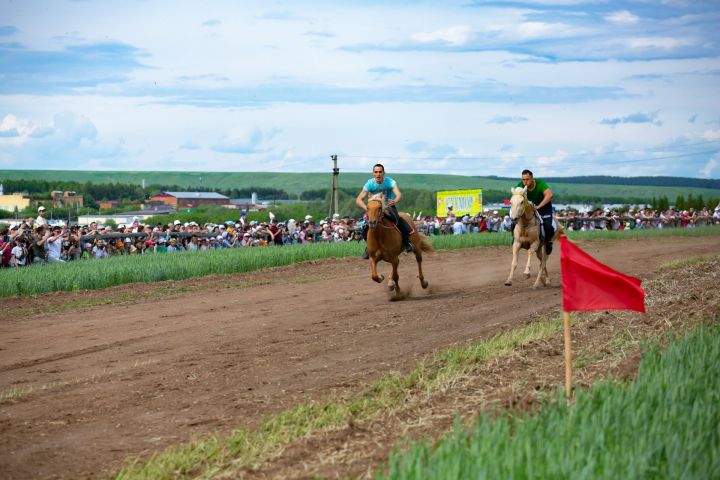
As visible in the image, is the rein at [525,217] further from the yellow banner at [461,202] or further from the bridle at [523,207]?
the yellow banner at [461,202]

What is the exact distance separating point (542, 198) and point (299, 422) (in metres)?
14.3

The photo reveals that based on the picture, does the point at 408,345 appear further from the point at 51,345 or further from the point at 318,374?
the point at 51,345

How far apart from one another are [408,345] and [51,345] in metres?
5.58

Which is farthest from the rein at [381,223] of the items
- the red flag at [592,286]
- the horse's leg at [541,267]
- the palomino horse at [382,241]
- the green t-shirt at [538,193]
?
the red flag at [592,286]

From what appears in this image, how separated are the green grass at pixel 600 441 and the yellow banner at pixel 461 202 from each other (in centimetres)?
4805

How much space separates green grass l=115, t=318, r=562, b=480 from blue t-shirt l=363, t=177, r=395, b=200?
757cm

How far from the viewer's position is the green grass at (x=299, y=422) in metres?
7.38

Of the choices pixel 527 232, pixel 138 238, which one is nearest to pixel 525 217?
pixel 527 232

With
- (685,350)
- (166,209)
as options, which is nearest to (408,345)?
(685,350)

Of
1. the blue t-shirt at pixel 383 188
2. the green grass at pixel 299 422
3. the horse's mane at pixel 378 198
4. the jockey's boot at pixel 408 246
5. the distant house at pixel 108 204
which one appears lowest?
the distant house at pixel 108 204

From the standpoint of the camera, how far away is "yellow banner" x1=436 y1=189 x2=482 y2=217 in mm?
56375

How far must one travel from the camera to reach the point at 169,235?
109 ft

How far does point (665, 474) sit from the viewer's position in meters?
5.70

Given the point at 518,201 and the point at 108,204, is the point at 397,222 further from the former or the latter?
the point at 108,204
